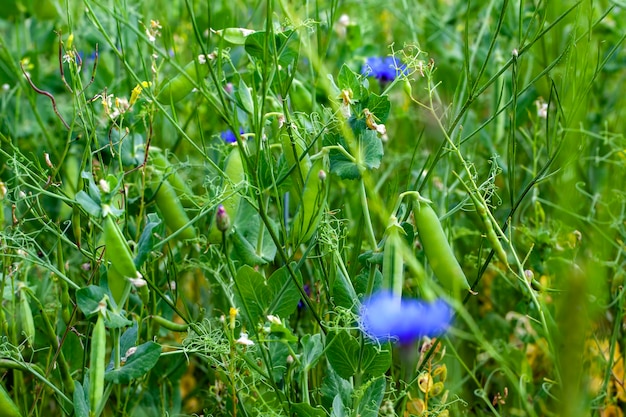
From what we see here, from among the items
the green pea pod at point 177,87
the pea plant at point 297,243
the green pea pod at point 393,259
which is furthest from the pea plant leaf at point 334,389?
the green pea pod at point 177,87

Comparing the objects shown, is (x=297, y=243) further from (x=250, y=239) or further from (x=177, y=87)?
(x=177, y=87)

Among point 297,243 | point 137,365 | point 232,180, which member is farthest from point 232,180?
point 137,365

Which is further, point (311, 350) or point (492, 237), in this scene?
point (311, 350)

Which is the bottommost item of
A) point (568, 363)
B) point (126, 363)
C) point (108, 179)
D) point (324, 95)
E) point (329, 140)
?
point (568, 363)

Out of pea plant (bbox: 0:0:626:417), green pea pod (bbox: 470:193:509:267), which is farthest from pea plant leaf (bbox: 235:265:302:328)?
green pea pod (bbox: 470:193:509:267)

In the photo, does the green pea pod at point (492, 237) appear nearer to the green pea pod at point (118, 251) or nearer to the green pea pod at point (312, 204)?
the green pea pod at point (312, 204)

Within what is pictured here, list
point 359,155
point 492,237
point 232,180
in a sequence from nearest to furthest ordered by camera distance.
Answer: point 492,237 → point 359,155 → point 232,180

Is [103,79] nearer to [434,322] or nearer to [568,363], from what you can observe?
[434,322]

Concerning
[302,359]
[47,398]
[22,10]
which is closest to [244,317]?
[302,359]
